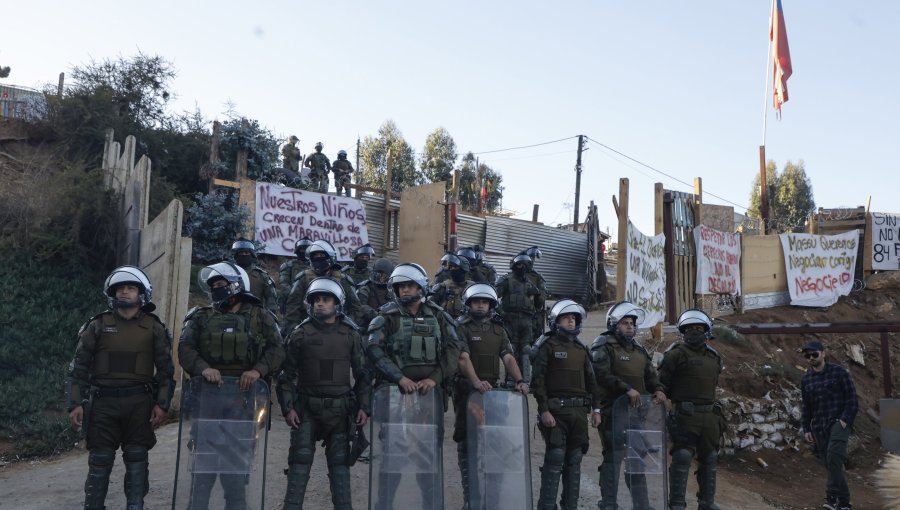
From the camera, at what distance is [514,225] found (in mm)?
19859

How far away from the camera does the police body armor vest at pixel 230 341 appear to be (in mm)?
5344

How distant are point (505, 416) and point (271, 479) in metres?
2.41

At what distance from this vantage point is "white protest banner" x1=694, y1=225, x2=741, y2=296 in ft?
43.1

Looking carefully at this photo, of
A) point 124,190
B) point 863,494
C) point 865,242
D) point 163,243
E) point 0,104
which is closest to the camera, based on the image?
point 863,494

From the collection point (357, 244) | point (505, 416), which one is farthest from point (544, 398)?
point (357, 244)

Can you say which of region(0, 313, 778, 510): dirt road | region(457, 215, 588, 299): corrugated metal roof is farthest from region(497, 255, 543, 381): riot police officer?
region(457, 215, 588, 299): corrugated metal roof

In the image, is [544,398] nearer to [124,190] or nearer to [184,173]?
[124,190]

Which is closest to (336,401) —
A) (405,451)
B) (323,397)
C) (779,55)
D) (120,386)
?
(323,397)

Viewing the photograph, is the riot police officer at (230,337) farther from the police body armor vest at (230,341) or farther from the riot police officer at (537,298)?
the riot police officer at (537,298)

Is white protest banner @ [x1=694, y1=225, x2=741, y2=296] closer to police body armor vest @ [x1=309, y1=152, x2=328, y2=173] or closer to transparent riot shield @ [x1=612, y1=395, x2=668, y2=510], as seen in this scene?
transparent riot shield @ [x1=612, y1=395, x2=668, y2=510]

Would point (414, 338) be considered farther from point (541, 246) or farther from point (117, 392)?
point (541, 246)

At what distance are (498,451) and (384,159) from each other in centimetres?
3960

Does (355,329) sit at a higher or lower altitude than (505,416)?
higher

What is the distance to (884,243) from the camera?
18891 millimetres
